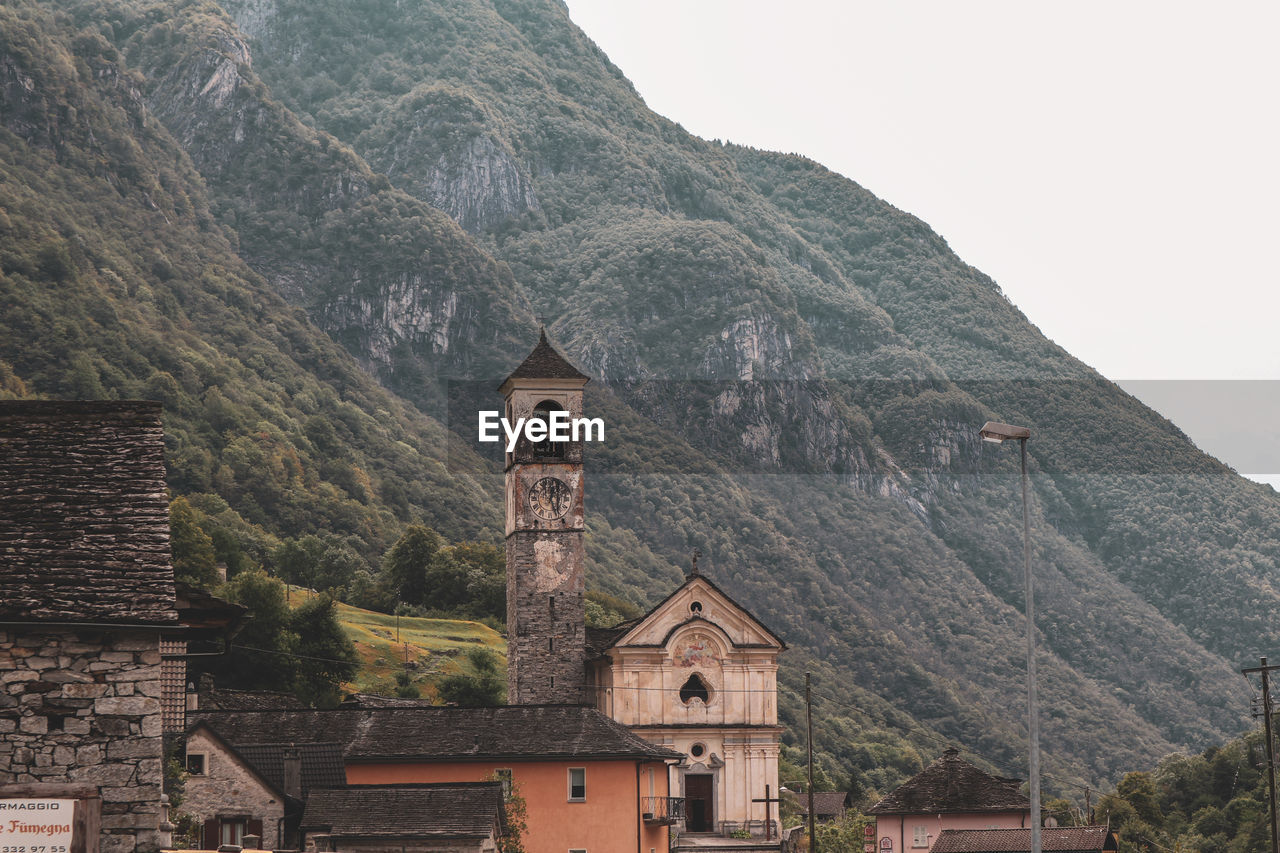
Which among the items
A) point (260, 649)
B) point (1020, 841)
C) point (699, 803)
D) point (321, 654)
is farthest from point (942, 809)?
point (260, 649)

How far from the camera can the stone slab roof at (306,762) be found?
157ft

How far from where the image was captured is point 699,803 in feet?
245

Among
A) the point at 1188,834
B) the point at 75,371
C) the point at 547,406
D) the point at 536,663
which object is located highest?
the point at 75,371

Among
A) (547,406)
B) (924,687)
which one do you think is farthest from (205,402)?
(547,406)

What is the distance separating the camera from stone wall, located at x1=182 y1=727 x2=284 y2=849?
43.0 m

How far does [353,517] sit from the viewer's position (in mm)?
179125

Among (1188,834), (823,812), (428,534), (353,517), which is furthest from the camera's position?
(353,517)

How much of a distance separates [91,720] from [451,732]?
4150 centimetres

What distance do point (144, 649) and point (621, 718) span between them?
59111mm

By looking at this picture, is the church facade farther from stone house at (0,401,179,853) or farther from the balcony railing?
stone house at (0,401,179,853)

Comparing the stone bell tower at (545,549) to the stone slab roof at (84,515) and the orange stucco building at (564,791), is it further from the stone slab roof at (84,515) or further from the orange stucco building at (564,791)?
the stone slab roof at (84,515)

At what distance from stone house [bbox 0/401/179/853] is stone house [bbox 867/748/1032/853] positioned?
59.6m

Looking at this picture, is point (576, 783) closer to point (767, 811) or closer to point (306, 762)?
point (306, 762)

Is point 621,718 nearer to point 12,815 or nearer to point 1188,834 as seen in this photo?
point 1188,834
